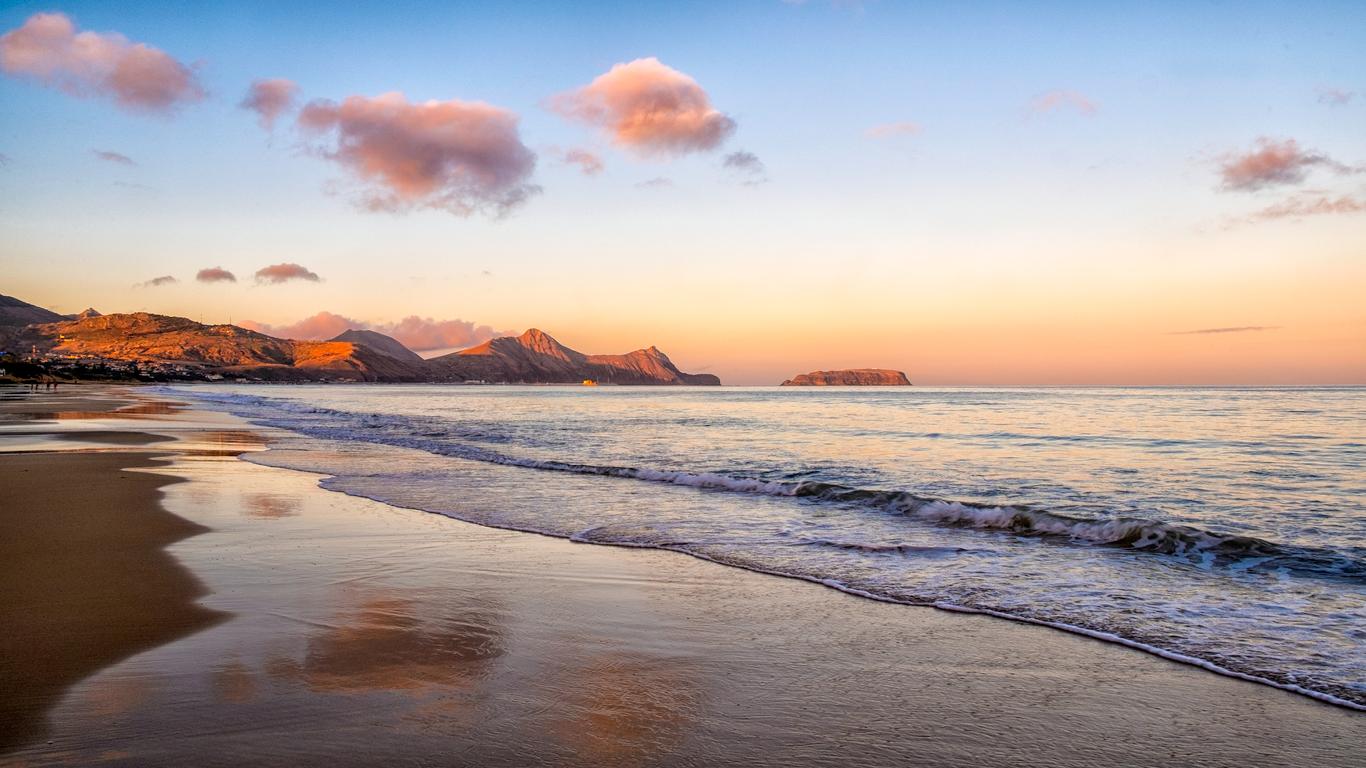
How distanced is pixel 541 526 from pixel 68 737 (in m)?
7.32

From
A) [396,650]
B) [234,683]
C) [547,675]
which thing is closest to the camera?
[234,683]

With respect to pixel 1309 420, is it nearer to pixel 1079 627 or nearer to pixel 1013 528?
pixel 1013 528

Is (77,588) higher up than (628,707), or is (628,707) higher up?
(628,707)

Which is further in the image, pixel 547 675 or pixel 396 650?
pixel 396 650

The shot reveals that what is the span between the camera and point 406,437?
2984 cm

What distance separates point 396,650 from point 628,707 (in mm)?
1909

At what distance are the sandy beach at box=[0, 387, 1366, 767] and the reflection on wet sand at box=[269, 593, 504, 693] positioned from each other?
2cm

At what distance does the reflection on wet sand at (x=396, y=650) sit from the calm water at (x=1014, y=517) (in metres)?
3.66

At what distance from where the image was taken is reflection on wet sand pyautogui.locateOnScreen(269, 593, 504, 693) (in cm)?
457

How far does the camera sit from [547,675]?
15.4 ft

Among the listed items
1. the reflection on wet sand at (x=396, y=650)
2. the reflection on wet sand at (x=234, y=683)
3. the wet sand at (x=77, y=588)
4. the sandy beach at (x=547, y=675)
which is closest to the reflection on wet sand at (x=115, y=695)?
the sandy beach at (x=547, y=675)

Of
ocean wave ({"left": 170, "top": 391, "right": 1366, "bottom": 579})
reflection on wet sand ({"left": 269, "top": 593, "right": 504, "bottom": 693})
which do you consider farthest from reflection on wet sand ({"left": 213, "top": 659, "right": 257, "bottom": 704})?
ocean wave ({"left": 170, "top": 391, "right": 1366, "bottom": 579})

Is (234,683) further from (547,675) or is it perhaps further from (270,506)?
(270,506)

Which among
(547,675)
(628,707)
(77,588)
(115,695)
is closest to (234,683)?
(115,695)
